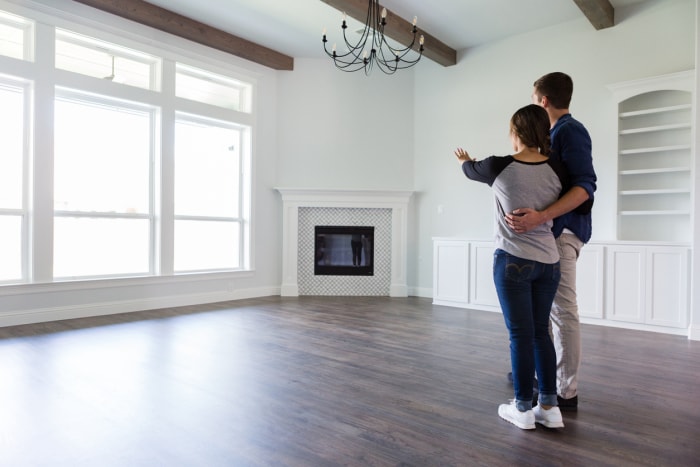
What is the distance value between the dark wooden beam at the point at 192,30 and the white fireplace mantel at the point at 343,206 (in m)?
1.77

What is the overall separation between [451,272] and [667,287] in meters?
2.20

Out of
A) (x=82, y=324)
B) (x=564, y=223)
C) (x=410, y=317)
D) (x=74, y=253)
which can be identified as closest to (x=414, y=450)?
(x=564, y=223)

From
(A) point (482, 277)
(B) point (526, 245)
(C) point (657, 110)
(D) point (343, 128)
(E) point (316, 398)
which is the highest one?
(D) point (343, 128)

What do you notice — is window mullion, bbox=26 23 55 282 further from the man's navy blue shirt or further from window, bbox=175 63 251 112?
the man's navy blue shirt

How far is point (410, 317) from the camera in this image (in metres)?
4.78

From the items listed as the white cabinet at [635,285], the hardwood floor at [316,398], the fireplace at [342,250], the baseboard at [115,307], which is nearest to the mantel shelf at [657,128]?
the white cabinet at [635,285]

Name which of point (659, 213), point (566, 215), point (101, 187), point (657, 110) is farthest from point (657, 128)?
point (101, 187)

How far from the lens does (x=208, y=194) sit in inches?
232

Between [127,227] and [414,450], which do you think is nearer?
[414,450]

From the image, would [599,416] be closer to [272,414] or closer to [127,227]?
[272,414]

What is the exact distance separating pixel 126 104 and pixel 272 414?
4.22 m

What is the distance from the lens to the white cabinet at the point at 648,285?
161 inches

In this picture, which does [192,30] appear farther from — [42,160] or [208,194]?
[42,160]

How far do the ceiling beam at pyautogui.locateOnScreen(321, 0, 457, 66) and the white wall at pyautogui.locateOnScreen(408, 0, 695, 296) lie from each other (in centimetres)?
27
